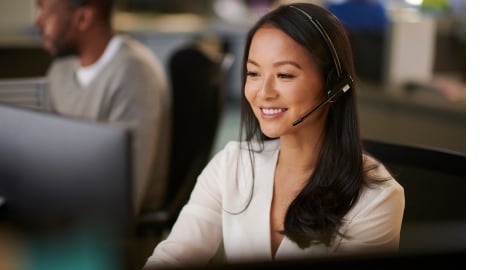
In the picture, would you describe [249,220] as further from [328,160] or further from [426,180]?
[426,180]

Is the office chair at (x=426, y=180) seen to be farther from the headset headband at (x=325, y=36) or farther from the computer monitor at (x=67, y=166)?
the computer monitor at (x=67, y=166)

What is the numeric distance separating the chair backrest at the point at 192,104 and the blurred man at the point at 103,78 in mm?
107

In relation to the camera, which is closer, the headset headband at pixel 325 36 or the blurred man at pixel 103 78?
the headset headband at pixel 325 36

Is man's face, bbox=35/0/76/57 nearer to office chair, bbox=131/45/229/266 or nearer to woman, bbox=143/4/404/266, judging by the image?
office chair, bbox=131/45/229/266

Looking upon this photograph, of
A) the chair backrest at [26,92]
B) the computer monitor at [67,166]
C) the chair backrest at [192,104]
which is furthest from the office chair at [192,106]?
the computer monitor at [67,166]

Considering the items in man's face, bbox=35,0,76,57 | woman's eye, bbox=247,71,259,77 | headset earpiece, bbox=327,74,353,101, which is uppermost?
woman's eye, bbox=247,71,259,77

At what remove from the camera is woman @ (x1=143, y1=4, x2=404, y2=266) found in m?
0.74

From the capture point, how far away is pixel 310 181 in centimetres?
77

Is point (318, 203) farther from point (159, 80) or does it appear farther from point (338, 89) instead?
point (159, 80)

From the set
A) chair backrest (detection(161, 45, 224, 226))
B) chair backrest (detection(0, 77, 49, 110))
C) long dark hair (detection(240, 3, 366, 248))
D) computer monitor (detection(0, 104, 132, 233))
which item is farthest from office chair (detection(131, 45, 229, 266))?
long dark hair (detection(240, 3, 366, 248))

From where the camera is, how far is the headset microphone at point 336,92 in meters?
0.74

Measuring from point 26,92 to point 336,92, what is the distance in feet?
1.80

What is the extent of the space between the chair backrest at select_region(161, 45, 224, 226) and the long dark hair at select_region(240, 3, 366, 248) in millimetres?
613

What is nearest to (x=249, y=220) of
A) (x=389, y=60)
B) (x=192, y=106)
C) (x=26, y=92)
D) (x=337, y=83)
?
(x=337, y=83)
